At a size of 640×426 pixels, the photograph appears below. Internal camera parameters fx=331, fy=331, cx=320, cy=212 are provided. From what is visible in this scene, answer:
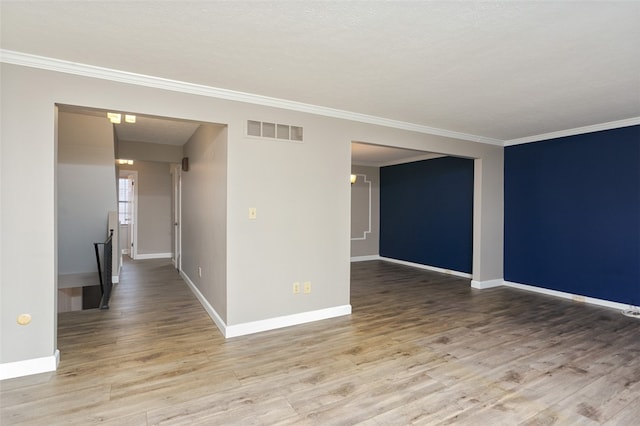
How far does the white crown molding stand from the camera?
8.27 ft

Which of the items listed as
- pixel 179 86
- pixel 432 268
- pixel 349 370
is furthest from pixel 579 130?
pixel 179 86

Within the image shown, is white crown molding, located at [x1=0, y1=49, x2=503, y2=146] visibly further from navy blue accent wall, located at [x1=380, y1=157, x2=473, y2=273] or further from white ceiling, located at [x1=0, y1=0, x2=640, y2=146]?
navy blue accent wall, located at [x1=380, y1=157, x2=473, y2=273]

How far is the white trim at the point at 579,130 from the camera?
4.22 meters

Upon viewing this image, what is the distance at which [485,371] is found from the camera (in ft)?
8.88

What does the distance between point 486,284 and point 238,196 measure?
4.40m

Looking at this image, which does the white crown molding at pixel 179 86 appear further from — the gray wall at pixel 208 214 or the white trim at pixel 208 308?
the white trim at pixel 208 308

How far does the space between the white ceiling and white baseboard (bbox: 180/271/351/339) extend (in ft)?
7.77

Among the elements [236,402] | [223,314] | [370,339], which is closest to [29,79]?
[223,314]

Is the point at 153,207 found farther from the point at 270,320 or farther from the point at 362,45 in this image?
the point at 362,45

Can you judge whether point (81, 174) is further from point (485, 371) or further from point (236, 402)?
point (485, 371)

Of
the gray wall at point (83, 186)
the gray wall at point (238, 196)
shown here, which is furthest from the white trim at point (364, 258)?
the gray wall at point (83, 186)

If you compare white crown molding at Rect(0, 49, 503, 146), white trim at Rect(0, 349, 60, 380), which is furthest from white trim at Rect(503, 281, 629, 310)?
white trim at Rect(0, 349, 60, 380)

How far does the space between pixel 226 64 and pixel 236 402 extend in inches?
98.8

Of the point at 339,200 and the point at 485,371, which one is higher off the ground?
the point at 339,200
